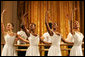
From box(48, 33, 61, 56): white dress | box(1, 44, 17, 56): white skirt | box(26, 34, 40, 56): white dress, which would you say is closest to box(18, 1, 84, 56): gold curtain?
box(1, 44, 17, 56): white skirt

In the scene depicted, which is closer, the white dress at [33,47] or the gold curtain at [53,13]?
the white dress at [33,47]

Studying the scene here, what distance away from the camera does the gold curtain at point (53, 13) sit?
395 inches

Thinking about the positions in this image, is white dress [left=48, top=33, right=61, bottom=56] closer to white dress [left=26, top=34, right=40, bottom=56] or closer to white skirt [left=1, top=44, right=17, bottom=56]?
white dress [left=26, top=34, right=40, bottom=56]

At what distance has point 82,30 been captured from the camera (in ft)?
33.0

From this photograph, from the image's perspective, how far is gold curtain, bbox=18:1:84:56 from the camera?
10031 millimetres

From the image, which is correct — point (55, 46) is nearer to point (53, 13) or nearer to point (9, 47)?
point (9, 47)

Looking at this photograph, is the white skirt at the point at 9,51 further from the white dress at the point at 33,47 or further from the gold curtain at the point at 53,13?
the gold curtain at the point at 53,13

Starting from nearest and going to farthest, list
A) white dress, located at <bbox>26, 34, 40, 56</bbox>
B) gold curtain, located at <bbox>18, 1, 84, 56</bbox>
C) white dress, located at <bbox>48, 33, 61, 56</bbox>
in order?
1. white dress, located at <bbox>48, 33, 61, 56</bbox>
2. white dress, located at <bbox>26, 34, 40, 56</bbox>
3. gold curtain, located at <bbox>18, 1, 84, 56</bbox>

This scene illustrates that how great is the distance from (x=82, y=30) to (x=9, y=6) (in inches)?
147

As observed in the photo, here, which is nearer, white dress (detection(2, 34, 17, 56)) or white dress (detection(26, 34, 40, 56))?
white dress (detection(26, 34, 40, 56))

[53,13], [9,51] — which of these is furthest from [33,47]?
[53,13]

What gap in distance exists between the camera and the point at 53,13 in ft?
33.4

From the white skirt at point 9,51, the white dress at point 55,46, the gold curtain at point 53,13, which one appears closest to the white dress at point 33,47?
the white dress at point 55,46

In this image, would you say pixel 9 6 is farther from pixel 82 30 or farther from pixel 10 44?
pixel 10 44
